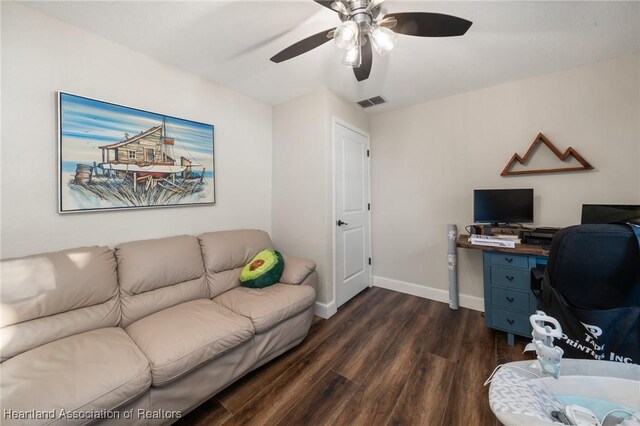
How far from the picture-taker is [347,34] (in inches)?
51.3

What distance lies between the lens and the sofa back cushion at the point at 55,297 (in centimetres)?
128

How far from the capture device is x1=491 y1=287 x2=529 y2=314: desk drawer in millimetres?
2012

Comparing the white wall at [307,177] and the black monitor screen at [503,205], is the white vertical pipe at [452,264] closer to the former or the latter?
the black monitor screen at [503,205]

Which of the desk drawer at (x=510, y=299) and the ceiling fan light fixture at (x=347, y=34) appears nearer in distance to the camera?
the ceiling fan light fixture at (x=347, y=34)

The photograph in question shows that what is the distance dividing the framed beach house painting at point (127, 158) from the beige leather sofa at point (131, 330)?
15.7 inches

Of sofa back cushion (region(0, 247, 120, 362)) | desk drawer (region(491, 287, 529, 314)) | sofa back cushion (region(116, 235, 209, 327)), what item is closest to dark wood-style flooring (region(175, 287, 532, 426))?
desk drawer (region(491, 287, 529, 314))

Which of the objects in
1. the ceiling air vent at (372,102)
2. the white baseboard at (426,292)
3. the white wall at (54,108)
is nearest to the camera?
the white wall at (54,108)

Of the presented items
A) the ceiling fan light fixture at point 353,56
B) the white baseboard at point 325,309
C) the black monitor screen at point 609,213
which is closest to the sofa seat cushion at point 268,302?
the white baseboard at point 325,309

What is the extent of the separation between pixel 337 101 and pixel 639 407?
111 inches

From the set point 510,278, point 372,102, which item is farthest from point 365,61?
point 510,278

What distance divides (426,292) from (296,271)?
1.79 metres

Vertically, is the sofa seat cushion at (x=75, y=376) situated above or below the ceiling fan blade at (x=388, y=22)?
below

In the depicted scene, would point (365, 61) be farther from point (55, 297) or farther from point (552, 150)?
point (55, 297)

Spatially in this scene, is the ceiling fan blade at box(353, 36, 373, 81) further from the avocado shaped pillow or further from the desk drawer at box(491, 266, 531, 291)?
the desk drawer at box(491, 266, 531, 291)
